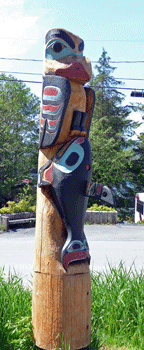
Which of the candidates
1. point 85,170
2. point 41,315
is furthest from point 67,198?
point 41,315

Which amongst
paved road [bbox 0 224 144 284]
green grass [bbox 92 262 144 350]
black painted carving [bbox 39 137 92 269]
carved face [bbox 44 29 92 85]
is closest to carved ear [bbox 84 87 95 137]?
carved face [bbox 44 29 92 85]

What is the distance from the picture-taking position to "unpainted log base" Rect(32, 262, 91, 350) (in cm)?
258

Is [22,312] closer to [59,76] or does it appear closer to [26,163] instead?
[59,76]

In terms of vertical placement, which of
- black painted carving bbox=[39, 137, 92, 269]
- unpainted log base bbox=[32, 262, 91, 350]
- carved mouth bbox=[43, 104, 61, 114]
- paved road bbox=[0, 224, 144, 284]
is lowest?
paved road bbox=[0, 224, 144, 284]

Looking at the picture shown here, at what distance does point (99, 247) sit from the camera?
8828 mm

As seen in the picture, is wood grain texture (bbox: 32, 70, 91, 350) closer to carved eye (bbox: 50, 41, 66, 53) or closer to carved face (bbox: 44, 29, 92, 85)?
carved face (bbox: 44, 29, 92, 85)

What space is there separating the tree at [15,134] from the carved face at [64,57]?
1554cm

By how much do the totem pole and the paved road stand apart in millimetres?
3479

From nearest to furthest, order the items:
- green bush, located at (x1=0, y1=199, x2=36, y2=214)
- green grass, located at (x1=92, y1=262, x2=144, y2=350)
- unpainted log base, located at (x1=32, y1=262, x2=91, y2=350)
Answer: unpainted log base, located at (x1=32, y1=262, x2=91, y2=350) → green grass, located at (x1=92, y1=262, x2=144, y2=350) → green bush, located at (x1=0, y1=199, x2=36, y2=214)

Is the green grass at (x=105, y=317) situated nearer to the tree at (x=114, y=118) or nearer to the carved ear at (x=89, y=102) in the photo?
the carved ear at (x=89, y=102)

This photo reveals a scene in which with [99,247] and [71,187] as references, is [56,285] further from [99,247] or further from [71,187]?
[99,247]

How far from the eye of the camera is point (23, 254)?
7977mm

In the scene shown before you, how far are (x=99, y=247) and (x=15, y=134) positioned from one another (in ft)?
42.7

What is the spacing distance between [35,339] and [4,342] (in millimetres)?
302
